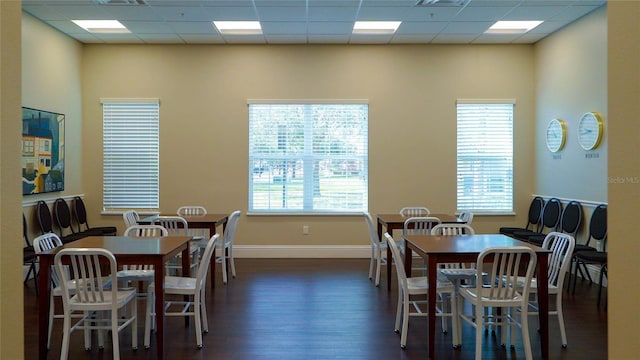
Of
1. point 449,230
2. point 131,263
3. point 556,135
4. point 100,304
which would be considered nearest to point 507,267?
point 449,230

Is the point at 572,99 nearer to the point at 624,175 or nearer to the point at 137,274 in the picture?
Answer: the point at 624,175

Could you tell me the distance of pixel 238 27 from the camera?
256 inches

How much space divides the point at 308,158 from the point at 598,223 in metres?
4.02

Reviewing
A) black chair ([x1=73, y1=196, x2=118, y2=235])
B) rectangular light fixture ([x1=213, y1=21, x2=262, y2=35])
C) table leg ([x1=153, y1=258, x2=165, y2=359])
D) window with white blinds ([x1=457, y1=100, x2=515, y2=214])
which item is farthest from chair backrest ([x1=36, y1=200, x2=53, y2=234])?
window with white blinds ([x1=457, y1=100, x2=515, y2=214])

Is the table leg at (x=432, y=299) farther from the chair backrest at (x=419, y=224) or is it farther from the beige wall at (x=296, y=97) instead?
the beige wall at (x=296, y=97)

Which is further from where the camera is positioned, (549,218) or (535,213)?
(535,213)

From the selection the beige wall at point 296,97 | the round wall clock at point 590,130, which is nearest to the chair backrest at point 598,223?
the round wall clock at point 590,130

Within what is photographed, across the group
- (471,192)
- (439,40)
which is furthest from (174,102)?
(471,192)

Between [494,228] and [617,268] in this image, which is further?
[494,228]

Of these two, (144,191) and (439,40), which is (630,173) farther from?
(144,191)

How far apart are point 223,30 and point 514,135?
4.75m

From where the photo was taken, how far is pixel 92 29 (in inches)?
256

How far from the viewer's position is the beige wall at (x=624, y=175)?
1317mm

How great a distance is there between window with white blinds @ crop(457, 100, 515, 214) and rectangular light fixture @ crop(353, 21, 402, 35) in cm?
167
